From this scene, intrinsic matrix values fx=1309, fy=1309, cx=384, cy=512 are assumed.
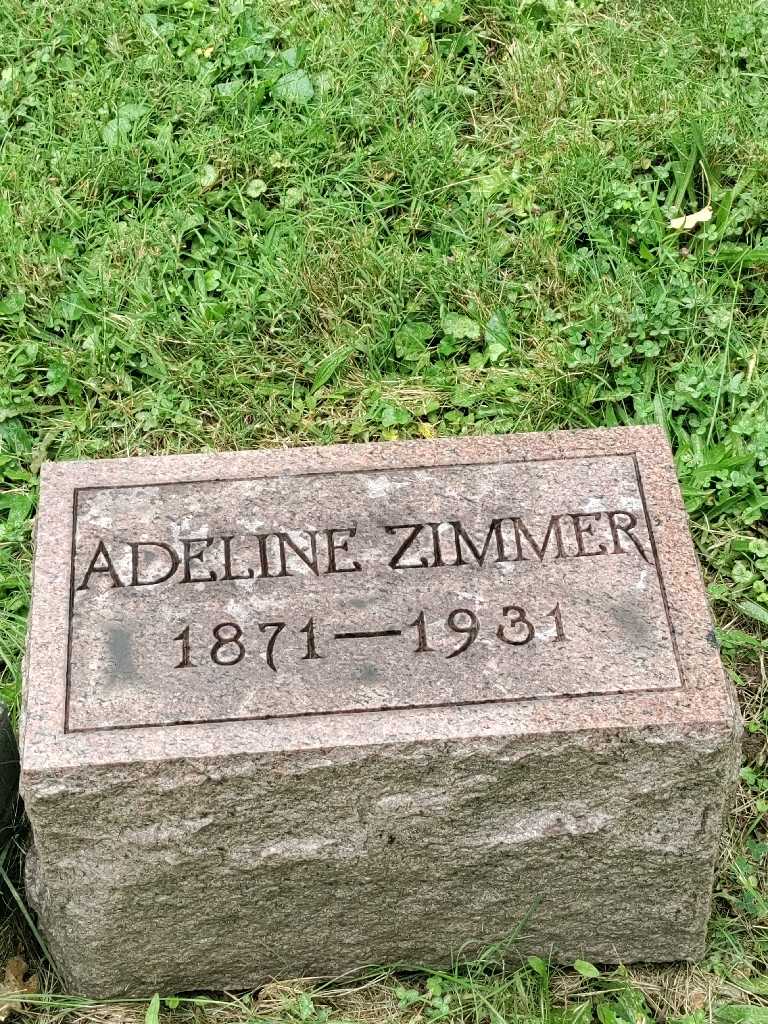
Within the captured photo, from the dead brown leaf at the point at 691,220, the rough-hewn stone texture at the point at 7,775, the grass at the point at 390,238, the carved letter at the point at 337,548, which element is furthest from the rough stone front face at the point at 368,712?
the dead brown leaf at the point at 691,220

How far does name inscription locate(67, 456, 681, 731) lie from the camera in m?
2.20

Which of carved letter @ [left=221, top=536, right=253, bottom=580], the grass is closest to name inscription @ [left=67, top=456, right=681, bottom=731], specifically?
carved letter @ [left=221, top=536, right=253, bottom=580]

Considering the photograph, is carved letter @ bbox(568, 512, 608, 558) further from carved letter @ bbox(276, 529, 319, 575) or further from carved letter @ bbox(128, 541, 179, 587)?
carved letter @ bbox(128, 541, 179, 587)

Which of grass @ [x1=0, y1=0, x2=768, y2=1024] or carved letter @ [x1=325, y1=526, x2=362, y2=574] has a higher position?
grass @ [x1=0, y1=0, x2=768, y2=1024]

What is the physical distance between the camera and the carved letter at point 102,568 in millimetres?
2316

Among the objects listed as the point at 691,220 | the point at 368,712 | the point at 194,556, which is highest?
the point at 691,220

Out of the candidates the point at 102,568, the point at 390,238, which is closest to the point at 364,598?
the point at 102,568

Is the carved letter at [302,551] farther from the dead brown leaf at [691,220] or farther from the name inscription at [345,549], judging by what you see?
the dead brown leaf at [691,220]

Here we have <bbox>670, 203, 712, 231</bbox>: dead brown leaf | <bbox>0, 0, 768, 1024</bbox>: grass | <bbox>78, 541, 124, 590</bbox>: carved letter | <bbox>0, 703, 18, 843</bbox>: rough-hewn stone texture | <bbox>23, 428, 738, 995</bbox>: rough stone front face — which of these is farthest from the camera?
<bbox>670, 203, 712, 231</bbox>: dead brown leaf

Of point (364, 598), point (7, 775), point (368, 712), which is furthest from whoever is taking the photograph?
point (7, 775)

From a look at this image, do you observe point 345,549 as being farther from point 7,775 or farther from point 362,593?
point 7,775

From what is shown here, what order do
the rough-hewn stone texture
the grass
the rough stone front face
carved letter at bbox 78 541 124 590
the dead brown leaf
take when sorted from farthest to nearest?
the dead brown leaf, the grass, the rough-hewn stone texture, carved letter at bbox 78 541 124 590, the rough stone front face

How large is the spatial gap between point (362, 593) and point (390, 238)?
1520mm

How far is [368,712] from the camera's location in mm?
2170
